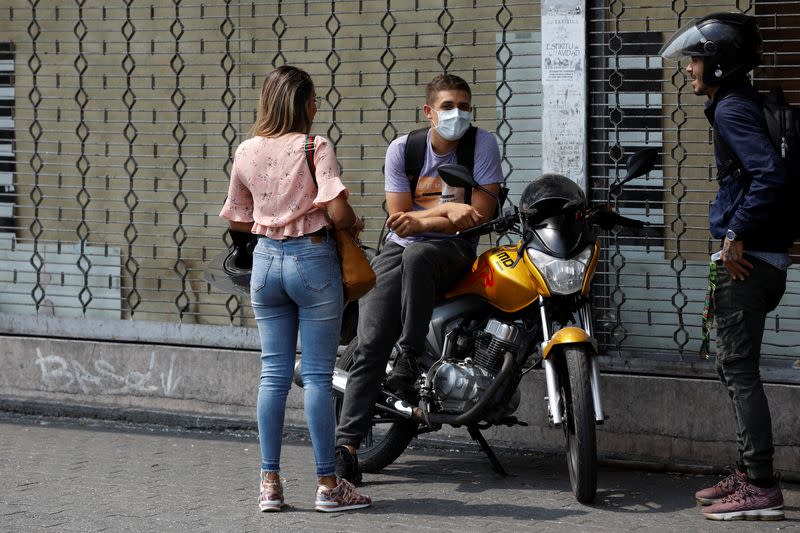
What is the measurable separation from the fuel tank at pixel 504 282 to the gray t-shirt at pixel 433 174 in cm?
24

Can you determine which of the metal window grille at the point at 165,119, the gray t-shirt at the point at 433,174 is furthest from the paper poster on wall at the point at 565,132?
the gray t-shirt at the point at 433,174

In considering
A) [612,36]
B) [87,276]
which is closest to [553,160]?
[612,36]

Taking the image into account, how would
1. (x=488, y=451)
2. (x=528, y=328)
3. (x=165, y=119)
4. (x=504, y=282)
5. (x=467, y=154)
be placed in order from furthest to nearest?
(x=165, y=119)
(x=488, y=451)
(x=467, y=154)
(x=528, y=328)
(x=504, y=282)

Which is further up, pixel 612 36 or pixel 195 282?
pixel 612 36

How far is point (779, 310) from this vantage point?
7031 mm

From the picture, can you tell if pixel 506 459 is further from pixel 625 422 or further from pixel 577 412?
pixel 577 412

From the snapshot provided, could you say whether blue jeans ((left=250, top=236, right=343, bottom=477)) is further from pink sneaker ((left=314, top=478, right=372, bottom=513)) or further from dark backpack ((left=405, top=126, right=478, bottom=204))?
dark backpack ((left=405, top=126, right=478, bottom=204))

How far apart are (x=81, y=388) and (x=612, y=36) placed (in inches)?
161

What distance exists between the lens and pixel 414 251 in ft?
20.2

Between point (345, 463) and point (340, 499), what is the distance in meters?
0.47

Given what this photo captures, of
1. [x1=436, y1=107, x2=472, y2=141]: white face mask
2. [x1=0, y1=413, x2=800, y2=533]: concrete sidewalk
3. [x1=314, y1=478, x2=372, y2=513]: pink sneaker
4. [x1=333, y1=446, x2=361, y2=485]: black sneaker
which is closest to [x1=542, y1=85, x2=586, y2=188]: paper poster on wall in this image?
[x1=436, y1=107, x2=472, y2=141]: white face mask

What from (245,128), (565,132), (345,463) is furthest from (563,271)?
(245,128)

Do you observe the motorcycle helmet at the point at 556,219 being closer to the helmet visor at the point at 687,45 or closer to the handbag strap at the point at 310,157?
the helmet visor at the point at 687,45

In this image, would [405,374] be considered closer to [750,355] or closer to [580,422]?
[580,422]
